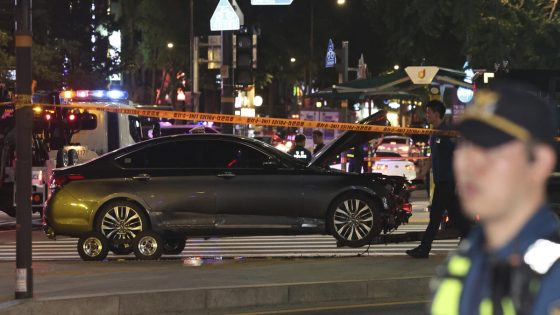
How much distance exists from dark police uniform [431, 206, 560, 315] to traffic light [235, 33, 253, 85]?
17.0 meters

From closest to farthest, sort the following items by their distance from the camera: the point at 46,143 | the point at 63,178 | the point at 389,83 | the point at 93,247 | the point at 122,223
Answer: the point at 93,247, the point at 122,223, the point at 63,178, the point at 46,143, the point at 389,83

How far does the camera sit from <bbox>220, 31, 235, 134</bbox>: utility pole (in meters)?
19.7

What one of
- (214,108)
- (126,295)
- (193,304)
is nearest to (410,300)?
(193,304)

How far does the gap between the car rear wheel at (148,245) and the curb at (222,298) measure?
9.56 feet

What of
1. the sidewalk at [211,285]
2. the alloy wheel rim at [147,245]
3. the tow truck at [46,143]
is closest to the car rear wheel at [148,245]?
the alloy wheel rim at [147,245]

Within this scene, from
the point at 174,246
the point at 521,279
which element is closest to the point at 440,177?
the point at 174,246

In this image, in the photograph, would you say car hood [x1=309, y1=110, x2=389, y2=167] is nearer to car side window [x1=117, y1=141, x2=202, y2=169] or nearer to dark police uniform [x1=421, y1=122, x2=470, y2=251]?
car side window [x1=117, y1=141, x2=202, y2=169]

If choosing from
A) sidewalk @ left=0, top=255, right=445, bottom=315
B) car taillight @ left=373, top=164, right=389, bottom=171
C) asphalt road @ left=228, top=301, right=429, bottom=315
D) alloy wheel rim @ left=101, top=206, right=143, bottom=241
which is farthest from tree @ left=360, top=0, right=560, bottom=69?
asphalt road @ left=228, top=301, right=429, bottom=315

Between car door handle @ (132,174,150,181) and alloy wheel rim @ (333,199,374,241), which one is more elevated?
car door handle @ (132,174,150,181)

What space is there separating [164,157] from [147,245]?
124 cm

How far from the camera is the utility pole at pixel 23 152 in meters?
8.65

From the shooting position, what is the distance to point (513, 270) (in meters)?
2.24

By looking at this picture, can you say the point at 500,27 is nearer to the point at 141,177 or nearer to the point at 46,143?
the point at 46,143

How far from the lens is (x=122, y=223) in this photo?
12297mm
